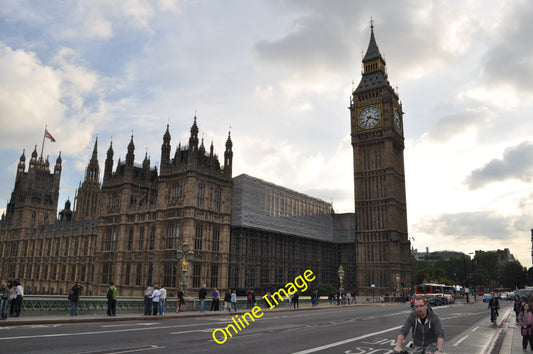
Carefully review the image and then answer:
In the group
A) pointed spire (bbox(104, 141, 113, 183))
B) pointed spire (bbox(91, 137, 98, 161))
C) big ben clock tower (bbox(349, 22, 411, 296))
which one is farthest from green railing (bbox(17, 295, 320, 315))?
pointed spire (bbox(91, 137, 98, 161))

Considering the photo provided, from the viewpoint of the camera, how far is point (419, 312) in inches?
252

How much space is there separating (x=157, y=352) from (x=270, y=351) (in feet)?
10.8

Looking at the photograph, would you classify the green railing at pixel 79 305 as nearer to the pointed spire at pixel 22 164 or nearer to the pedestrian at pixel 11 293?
the pedestrian at pixel 11 293

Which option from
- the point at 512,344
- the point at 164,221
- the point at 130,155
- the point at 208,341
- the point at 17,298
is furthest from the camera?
the point at 130,155

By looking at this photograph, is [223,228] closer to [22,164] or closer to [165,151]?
[165,151]

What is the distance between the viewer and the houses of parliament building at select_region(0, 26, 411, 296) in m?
49.4

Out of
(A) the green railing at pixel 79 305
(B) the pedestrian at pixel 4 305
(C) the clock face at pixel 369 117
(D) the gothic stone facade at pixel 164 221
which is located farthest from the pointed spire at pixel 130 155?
(C) the clock face at pixel 369 117

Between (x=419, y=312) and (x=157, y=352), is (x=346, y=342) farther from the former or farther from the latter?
(x=419, y=312)

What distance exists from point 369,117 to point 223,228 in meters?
38.7

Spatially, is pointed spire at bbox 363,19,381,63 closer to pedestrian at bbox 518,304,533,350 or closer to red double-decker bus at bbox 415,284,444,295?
red double-decker bus at bbox 415,284,444,295

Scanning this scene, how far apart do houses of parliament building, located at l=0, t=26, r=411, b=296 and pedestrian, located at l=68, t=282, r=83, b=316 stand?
23906 mm

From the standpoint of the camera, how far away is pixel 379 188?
233ft

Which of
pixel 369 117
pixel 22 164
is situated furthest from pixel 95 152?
pixel 369 117

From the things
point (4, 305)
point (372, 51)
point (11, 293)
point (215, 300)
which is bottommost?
point (215, 300)
